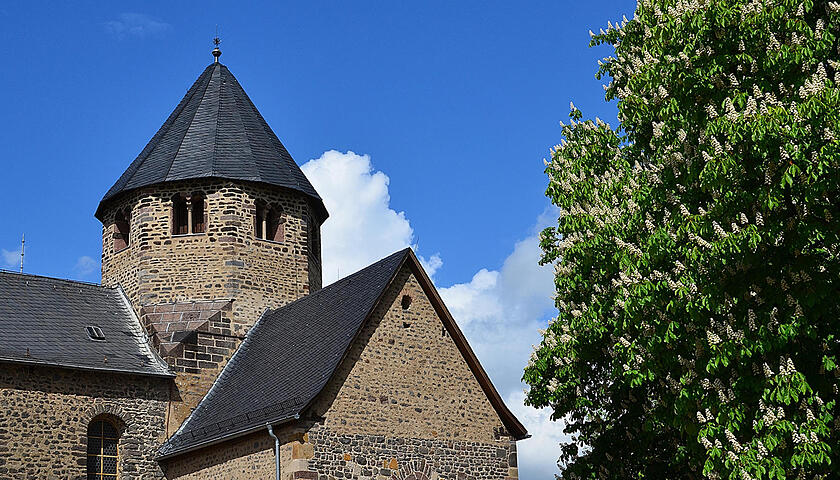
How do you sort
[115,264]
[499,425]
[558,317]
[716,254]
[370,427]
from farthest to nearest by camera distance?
1. [115,264]
2. [499,425]
3. [370,427]
4. [558,317]
5. [716,254]

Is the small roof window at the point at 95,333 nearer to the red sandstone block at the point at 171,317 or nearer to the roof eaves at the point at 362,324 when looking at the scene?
the red sandstone block at the point at 171,317

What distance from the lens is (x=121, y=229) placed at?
2619 cm

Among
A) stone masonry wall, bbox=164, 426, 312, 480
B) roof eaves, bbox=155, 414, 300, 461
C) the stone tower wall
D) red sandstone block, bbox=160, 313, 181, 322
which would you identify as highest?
the stone tower wall

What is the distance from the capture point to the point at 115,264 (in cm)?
2595

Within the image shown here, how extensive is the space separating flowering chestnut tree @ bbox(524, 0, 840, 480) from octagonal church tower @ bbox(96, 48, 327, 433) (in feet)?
40.5

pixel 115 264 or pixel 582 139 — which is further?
pixel 115 264

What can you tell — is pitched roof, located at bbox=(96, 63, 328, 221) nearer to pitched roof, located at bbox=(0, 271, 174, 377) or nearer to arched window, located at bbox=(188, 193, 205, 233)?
arched window, located at bbox=(188, 193, 205, 233)

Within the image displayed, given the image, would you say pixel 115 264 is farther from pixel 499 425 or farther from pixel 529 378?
pixel 529 378

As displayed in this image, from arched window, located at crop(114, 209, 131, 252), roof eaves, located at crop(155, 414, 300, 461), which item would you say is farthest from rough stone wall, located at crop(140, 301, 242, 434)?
arched window, located at crop(114, 209, 131, 252)

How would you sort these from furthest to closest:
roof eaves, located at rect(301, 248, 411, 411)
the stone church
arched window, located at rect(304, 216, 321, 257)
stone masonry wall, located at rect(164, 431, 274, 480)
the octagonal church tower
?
arched window, located at rect(304, 216, 321, 257) < the octagonal church tower < the stone church < stone masonry wall, located at rect(164, 431, 274, 480) < roof eaves, located at rect(301, 248, 411, 411)

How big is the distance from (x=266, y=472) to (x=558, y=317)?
627 centimetres

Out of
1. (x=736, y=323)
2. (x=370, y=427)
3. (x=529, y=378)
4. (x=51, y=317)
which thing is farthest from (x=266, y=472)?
(x=736, y=323)

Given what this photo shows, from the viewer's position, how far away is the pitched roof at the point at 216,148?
83.6 feet

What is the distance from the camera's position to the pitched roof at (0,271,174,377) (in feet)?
68.9
